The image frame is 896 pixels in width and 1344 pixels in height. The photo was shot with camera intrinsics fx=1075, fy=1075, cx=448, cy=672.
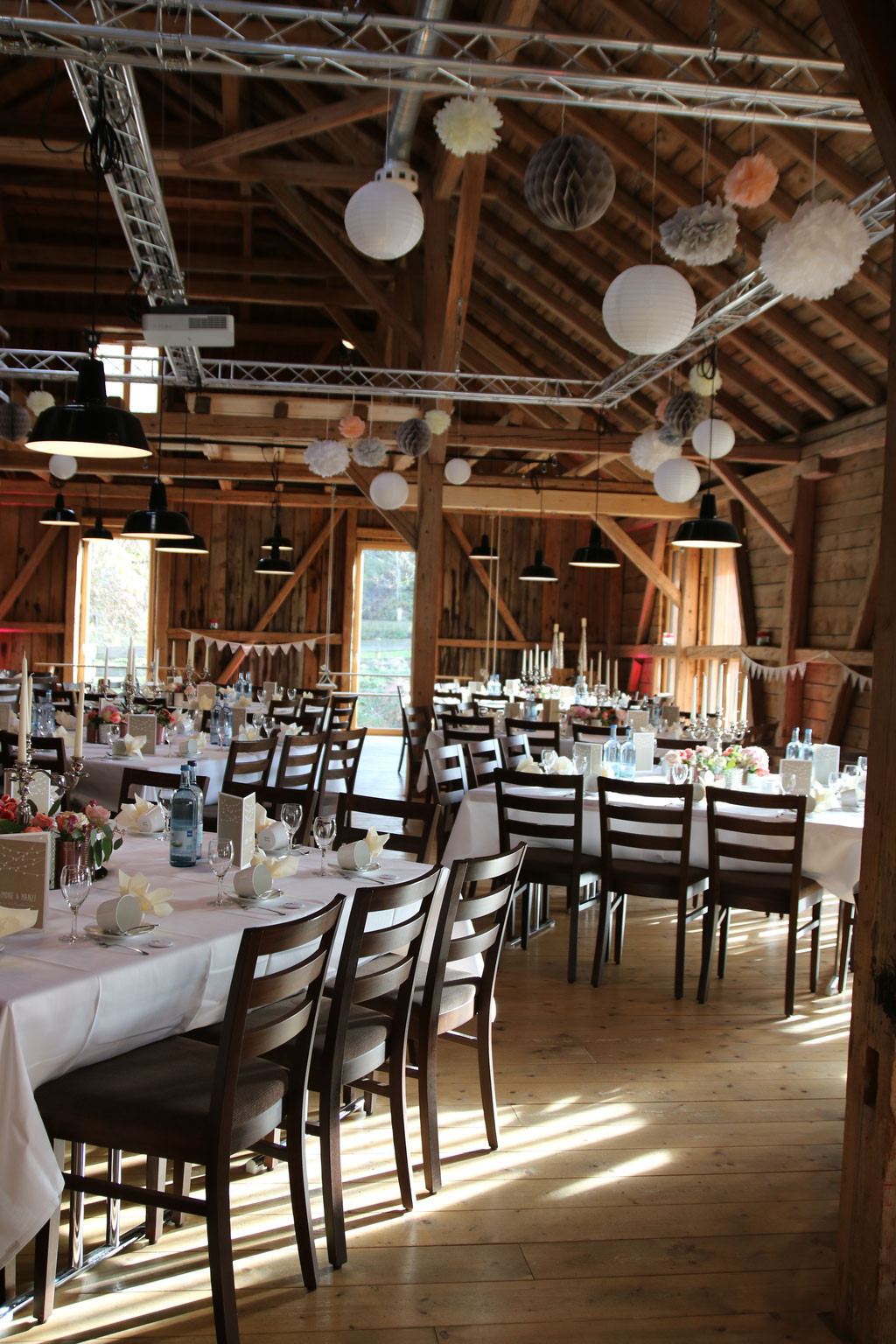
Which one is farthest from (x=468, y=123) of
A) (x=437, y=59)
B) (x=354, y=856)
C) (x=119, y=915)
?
(x=119, y=915)

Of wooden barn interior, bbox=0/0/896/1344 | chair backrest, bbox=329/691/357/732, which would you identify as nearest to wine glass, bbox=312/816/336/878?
wooden barn interior, bbox=0/0/896/1344

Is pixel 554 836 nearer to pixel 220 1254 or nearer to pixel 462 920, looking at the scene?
pixel 462 920

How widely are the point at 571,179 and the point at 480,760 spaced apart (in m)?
3.28

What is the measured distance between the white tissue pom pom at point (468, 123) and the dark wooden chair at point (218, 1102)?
3.90 m

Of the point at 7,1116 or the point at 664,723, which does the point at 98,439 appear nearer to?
the point at 7,1116

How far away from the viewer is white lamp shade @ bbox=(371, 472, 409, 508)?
1032 cm

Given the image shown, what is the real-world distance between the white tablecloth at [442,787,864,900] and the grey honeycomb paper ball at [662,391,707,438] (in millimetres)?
3355

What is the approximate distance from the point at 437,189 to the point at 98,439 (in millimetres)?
6663

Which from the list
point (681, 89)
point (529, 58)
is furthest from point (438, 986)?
point (529, 58)

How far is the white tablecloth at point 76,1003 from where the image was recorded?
2250 mm

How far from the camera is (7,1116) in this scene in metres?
2.26

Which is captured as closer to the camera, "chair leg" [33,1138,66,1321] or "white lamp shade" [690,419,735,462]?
"chair leg" [33,1138,66,1321]

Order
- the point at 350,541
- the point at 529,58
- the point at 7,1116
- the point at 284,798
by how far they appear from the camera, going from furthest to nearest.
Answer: the point at 350,541
the point at 529,58
the point at 284,798
the point at 7,1116

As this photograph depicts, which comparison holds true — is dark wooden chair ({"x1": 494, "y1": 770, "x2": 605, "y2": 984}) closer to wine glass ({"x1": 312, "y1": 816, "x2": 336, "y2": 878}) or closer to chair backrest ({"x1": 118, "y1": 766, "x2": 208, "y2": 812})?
chair backrest ({"x1": 118, "y1": 766, "x2": 208, "y2": 812})
